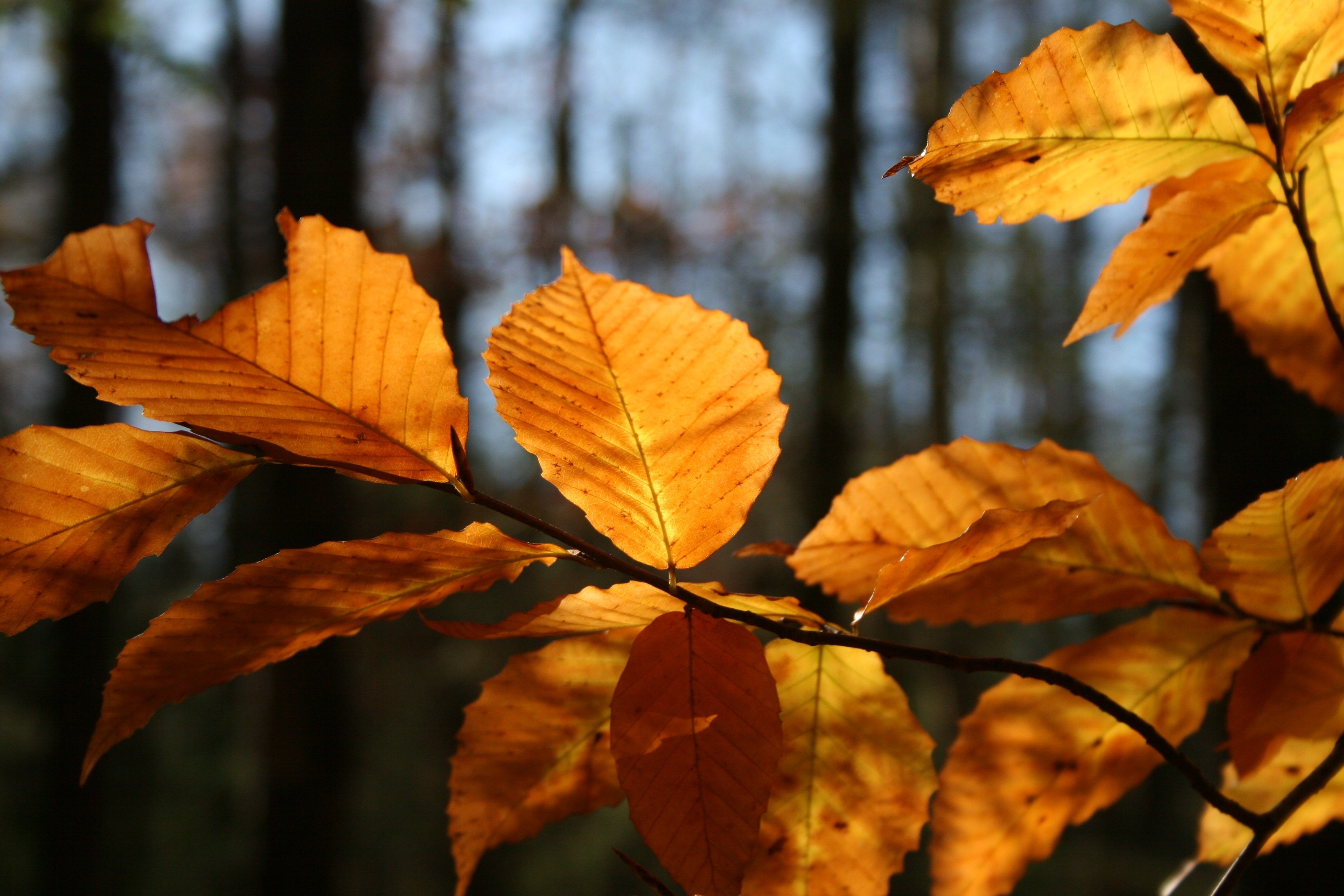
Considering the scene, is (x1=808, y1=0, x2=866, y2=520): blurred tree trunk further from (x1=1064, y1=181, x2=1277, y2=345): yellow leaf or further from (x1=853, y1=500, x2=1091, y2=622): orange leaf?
(x1=853, y1=500, x2=1091, y2=622): orange leaf

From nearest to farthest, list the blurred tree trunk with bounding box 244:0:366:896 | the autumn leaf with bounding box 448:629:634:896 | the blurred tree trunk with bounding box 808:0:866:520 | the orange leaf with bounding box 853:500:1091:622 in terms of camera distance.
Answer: the orange leaf with bounding box 853:500:1091:622 → the autumn leaf with bounding box 448:629:634:896 → the blurred tree trunk with bounding box 244:0:366:896 → the blurred tree trunk with bounding box 808:0:866:520

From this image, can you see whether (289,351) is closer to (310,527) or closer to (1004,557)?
(1004,557)

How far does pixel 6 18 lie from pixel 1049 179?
175 inches

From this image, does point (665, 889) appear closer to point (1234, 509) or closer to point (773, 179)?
point (1234, 509)

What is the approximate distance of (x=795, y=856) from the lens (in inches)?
16.8

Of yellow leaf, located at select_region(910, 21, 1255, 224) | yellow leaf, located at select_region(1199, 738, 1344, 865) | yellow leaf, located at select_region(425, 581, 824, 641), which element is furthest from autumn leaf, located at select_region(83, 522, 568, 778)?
yellow leaf, located at select_region(1199, 738, 1344, 865)

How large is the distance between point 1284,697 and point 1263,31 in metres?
0.33

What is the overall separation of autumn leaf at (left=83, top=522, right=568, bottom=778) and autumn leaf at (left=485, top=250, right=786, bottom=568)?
0.05m

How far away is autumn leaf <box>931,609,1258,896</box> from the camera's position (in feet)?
1.57

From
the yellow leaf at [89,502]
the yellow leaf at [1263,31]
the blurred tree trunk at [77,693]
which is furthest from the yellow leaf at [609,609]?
the blurred tree trunk at [77,693]

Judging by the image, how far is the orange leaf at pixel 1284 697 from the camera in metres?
0.42

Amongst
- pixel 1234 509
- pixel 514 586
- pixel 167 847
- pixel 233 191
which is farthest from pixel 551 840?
pixel 1234 509

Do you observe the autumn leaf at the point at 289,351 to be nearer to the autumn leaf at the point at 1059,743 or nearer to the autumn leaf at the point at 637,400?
the autumn leaf at the point at 637,400

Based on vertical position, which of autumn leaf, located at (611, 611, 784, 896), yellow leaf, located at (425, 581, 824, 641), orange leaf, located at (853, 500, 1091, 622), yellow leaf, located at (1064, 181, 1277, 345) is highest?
yellow leaf, located at (1064, 181, 1277, 345)
